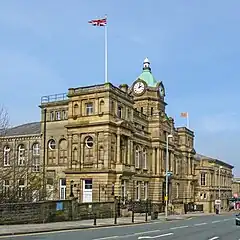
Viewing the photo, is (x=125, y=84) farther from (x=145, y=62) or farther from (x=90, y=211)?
(x=90, y=211)

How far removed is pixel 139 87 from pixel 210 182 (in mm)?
40440

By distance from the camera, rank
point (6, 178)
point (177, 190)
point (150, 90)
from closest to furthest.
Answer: point (6, 178) → point (150, 90) → point (177, 190)

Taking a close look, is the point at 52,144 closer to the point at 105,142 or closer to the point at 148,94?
the point at 105,142

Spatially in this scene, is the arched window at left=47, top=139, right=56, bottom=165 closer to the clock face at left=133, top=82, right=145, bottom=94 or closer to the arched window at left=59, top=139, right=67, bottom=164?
the arched window at left=59, top=139, right=67, bottom=164

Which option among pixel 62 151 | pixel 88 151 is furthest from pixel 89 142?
pixel 62 151

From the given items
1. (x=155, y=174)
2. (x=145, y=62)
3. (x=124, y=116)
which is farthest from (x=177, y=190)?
Answer: (x=124, y=116)

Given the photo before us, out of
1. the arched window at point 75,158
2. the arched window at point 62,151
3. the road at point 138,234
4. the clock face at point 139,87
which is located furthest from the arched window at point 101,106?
the road at point 138,234

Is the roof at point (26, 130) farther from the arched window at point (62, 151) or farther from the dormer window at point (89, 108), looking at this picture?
the dormer window at point (89, 108)

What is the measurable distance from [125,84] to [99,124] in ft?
48.5

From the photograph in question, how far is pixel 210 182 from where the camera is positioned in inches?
4557

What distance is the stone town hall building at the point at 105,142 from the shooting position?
6056 cm

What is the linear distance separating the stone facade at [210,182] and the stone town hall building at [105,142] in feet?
78.8

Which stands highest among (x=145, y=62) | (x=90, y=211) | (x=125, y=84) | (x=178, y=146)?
(x=145, y=62)

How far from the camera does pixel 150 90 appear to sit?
279 feet
